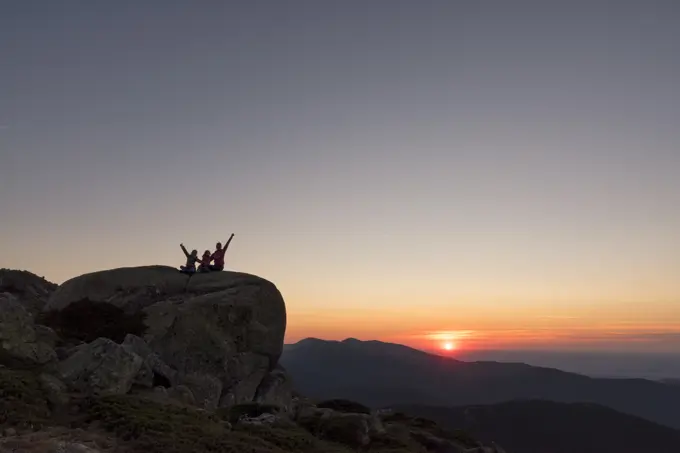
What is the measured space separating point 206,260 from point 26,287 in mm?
18721

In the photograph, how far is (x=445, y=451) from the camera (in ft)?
134

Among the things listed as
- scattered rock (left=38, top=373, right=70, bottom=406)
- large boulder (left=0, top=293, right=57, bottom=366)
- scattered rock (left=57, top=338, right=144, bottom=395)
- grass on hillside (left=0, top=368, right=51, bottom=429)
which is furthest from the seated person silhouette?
grass on hillside (left=0, top=368, right=51, bottom=429)

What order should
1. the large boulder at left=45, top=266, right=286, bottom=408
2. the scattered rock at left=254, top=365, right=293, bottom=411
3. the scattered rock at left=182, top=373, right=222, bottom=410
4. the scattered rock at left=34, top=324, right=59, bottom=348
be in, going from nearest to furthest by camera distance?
the scattered rock at left=34, top=324, right=59, bottom=348 → the scattered rock at left=182, top=373, right=222, bottom=410 → the large boulder at left=45, top=266, right=286, bottom=408 → the scattered rock at left=254, top=365, right=293, bottom=411

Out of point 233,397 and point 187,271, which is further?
point 187,271

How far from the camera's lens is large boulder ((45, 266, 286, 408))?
4006cm

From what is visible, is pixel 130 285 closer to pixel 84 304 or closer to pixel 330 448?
pixel 84 304

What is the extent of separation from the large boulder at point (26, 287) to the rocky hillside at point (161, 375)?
0.16 metres

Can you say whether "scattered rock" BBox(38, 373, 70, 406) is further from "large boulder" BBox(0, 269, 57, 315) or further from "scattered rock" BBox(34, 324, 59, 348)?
"large boulder" BBox(0, 269, 57, 315)

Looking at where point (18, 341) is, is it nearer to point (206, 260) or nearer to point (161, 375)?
point (161, 375)

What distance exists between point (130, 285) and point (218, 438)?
24484mm

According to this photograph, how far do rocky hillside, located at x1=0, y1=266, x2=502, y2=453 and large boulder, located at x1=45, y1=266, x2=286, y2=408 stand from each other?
0.09 meters

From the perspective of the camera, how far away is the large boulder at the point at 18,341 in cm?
2978

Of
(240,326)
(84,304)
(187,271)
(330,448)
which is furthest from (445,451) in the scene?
(84,304)

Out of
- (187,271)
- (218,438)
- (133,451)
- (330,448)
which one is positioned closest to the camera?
(133,451)
